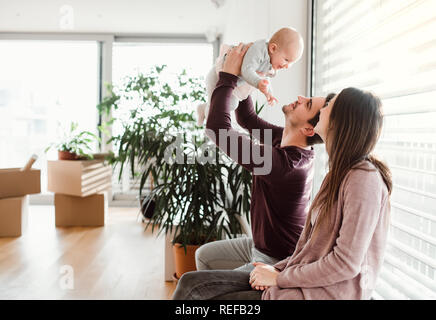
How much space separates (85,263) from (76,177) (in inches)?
55.4

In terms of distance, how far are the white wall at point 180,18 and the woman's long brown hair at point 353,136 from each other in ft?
3.75

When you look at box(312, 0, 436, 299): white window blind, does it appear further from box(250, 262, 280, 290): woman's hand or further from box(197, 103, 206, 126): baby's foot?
box(197, 103, 206, 126): baby's foot

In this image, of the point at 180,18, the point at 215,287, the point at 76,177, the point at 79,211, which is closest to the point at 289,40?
the point at 215,287

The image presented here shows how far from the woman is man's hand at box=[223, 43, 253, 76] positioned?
465 mm

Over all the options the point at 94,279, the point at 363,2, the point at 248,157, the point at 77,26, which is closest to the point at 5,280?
the point at 94,279

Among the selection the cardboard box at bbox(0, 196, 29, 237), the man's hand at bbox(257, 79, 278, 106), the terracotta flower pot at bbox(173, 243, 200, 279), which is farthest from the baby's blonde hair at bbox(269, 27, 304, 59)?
the cardboard box at bbox(0, 196, 29, 237)

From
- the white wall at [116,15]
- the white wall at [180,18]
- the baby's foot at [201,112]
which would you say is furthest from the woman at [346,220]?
the white wall at [116,15]

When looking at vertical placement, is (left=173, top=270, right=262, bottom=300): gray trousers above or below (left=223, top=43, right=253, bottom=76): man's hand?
below

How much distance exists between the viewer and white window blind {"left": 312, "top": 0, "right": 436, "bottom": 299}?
1191 mm

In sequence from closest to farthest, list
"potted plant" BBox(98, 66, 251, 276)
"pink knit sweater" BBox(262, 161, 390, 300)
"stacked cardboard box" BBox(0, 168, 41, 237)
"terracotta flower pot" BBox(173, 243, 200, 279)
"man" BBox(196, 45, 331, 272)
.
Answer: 1. "pink knit sweater" BBox(262, 161, 390, 300)
2. "man" BBox(196, 45, 331, 272)
3. "potted plant" BBox(98, 66, 251, 276)
4. "terracotta flower pot" BBox(173, 243, 200, 279)
5. "stacked cardboard box" BBox(0, 168, 41, 237)

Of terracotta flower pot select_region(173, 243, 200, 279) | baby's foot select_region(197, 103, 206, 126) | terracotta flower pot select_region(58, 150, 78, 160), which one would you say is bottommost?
terracotta flower pot select_region(173, 243, 200, 279)

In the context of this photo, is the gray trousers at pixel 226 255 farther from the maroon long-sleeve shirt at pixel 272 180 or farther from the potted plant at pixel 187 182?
the potted plant at pixel 187 182
